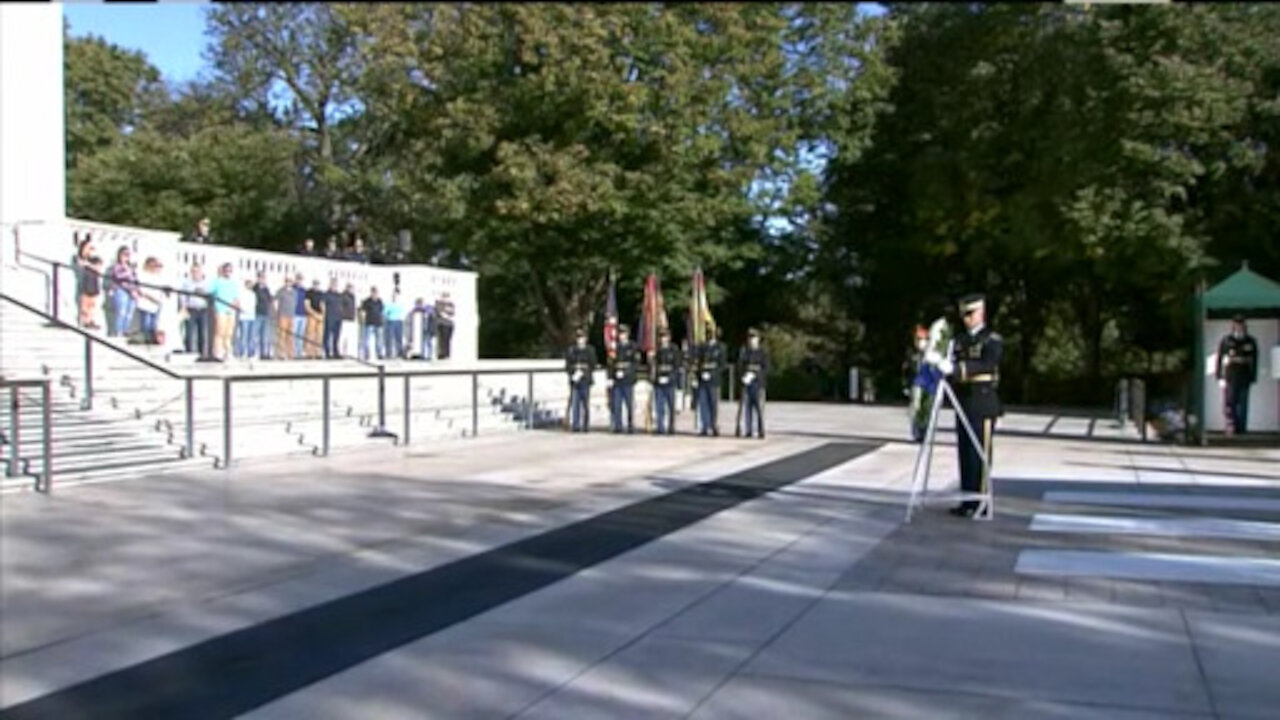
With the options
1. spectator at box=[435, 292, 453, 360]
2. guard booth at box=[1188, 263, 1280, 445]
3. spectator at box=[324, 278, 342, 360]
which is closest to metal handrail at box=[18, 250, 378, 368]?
spectator at box=[324, 278, 342, 360]

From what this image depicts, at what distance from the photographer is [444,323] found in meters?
29.1

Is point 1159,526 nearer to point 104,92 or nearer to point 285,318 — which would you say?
point 285,318

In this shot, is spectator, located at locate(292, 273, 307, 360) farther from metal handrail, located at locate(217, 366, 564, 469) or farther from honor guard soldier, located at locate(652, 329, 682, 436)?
honor guard soldier, located at locate(652, 329, 682, 436)

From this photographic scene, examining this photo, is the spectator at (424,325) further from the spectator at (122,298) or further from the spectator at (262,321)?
the spectator at (122,298)

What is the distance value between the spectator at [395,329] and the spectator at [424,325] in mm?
449

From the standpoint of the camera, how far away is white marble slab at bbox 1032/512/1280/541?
9711 millimetres

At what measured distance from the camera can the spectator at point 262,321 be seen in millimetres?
22619

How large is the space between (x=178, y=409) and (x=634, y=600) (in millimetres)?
11138

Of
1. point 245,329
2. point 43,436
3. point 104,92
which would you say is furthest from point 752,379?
point 104,92

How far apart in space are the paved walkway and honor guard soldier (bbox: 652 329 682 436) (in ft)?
22.9

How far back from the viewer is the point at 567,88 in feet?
107

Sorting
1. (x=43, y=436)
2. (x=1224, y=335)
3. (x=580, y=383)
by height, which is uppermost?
(x=1224, y=335)

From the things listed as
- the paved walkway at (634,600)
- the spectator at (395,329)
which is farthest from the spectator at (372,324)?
the paved walkway at (634,600)

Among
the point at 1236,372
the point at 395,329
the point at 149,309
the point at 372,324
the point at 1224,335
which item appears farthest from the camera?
the point at 395,329
